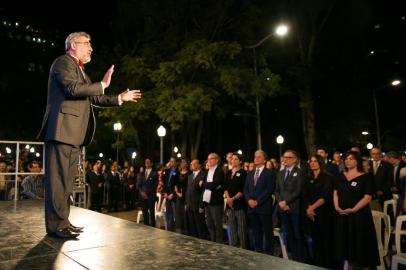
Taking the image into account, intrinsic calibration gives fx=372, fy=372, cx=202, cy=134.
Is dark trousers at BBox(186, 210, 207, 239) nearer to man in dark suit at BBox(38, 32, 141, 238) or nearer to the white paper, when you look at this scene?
the white paper

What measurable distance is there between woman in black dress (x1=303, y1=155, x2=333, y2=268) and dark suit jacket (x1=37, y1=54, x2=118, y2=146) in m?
4.42

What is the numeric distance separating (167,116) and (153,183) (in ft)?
16.7

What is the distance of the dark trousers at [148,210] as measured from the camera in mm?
10703

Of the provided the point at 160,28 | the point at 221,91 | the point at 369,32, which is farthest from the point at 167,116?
the point at 369,32

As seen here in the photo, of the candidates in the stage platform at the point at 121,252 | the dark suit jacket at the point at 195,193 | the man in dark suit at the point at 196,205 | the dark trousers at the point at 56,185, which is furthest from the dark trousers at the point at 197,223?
the dark trousers at the point at 56,185

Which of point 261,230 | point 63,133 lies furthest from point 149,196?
point 63,133

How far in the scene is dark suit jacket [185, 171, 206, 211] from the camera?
834cm

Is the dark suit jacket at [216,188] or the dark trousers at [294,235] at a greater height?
the dark suit jacket at [216,188]

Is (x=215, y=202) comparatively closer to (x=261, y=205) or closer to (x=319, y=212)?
(x=261, y=205)

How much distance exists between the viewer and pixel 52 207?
3.15 m

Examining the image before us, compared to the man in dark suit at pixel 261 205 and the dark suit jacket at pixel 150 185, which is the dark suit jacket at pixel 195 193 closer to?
the man in dark suit at pixel 261 205

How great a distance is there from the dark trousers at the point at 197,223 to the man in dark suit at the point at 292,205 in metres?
2.11

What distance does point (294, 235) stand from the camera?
6.61 meters

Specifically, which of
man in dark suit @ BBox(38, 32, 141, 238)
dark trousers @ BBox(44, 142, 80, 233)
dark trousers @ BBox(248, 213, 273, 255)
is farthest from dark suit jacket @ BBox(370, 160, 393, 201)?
dark trousers @ BBox(44, 142, 80, 233)
